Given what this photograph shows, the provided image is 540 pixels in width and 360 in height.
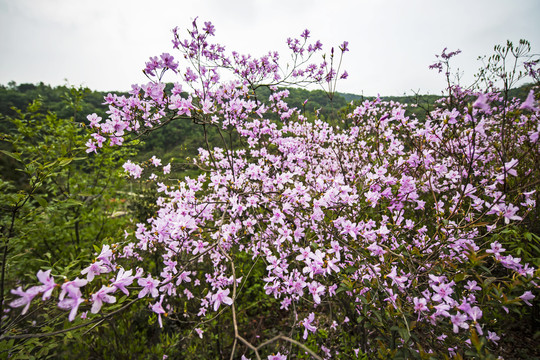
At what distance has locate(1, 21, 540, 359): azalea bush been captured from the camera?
140 cm

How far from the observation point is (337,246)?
6.14 feet

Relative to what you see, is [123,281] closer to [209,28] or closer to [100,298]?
[100,298]

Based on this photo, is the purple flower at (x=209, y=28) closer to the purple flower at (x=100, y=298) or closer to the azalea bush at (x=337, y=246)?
the azalea bush at (x=337, y=246)

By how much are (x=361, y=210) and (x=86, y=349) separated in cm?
391

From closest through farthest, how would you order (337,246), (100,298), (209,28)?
(100,298) → (337,246) → (209,28)

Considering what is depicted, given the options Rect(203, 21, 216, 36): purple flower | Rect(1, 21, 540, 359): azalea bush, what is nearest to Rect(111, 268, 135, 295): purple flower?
Rect(1, 21, 540, 359): azalea bush

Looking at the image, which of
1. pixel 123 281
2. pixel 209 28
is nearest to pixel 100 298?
pixel 123 281

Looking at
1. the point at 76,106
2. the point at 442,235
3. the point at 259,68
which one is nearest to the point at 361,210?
the point at 442,235

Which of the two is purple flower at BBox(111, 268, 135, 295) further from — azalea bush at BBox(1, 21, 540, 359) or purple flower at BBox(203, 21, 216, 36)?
purple flower at BBox(203, 21, 216, 36)

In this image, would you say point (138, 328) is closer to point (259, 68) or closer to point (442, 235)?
point (442, 235)

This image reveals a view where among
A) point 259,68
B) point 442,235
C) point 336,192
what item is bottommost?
point 442,235

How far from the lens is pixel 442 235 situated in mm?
1668

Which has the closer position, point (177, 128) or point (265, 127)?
point (265, 127)

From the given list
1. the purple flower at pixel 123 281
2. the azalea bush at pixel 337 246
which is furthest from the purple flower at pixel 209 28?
the purple flower at pixel 123 281
